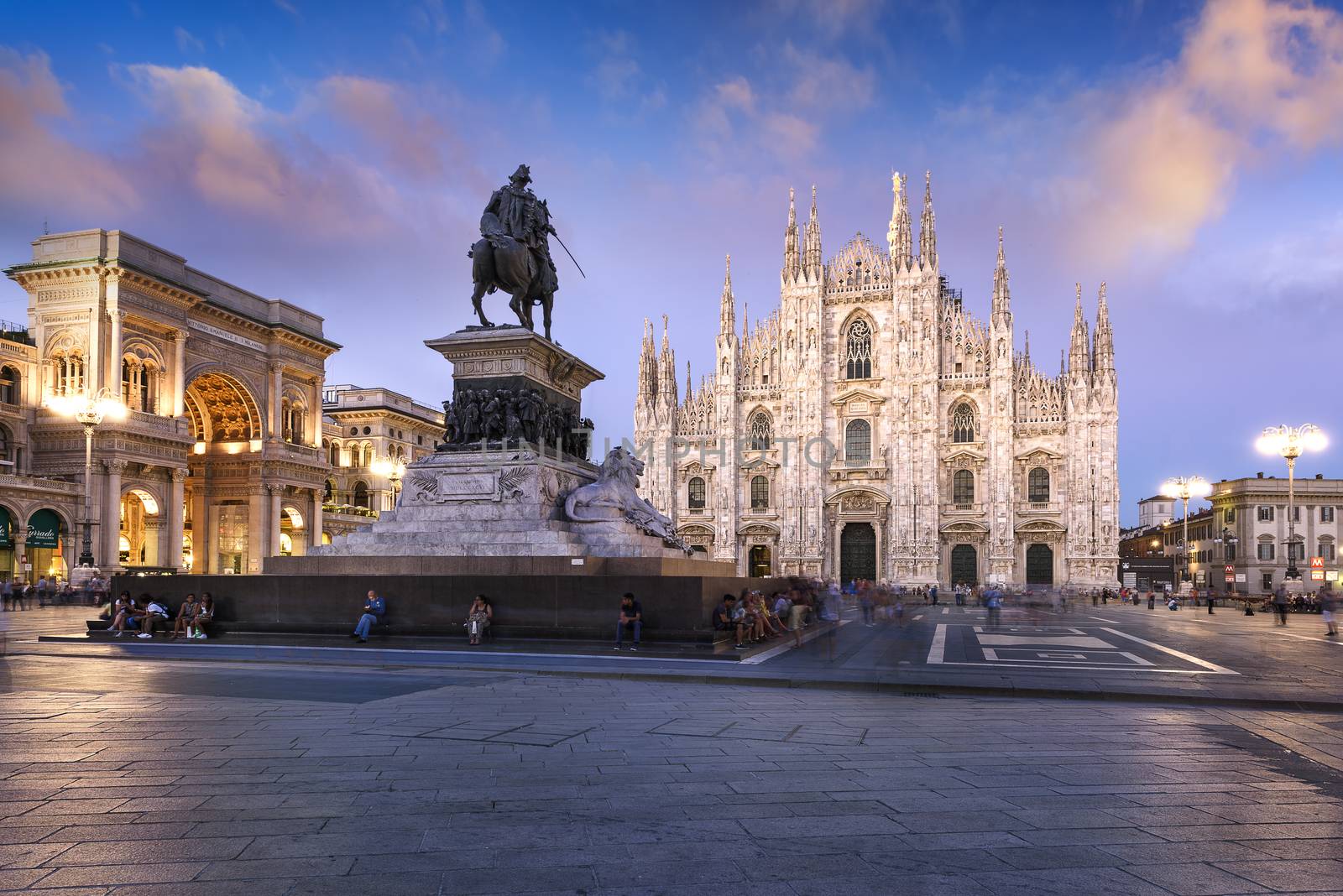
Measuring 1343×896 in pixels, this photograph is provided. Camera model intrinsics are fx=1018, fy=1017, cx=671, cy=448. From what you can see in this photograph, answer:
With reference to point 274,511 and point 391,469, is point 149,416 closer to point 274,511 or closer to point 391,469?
point 274,511

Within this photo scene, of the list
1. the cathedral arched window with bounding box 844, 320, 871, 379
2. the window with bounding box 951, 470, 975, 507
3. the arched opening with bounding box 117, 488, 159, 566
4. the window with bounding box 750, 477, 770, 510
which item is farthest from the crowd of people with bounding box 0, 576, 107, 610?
the window with bounding box 951, 470, 975, 507

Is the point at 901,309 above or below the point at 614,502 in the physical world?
above

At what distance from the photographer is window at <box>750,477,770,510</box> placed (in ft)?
199

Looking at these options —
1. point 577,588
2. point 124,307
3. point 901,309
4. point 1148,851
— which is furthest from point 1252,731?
point 901,309

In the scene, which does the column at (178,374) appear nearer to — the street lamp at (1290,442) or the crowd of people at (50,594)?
the crowd of people at (50,594)

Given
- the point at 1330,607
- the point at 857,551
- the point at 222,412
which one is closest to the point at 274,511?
the point at 222,412

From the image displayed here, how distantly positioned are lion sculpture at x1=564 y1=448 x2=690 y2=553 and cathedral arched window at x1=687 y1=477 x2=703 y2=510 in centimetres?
4409

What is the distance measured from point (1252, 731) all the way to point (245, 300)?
179 feet

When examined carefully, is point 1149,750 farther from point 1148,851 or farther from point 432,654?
point 432,654

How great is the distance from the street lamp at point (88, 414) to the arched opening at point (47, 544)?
2.86ft

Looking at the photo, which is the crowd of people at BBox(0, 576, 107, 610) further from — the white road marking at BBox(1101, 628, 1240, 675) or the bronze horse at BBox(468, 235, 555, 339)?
the white road marking at BBox(1101, 628, 1240, 675)

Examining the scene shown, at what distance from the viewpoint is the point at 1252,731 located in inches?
340

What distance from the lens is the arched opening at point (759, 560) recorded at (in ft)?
199

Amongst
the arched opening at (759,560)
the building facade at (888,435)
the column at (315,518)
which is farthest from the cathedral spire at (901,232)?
the column at (315,518)
